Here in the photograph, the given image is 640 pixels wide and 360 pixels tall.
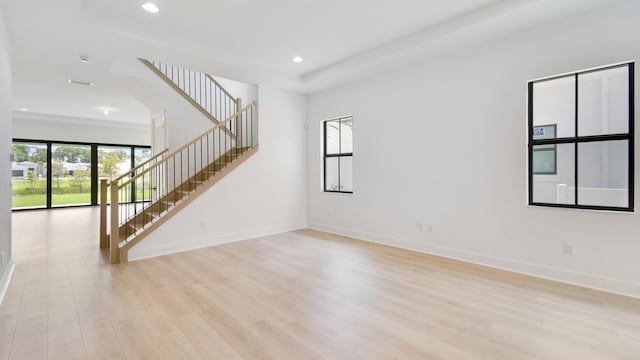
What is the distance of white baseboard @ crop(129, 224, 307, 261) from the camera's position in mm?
4691

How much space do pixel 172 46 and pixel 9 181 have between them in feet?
8.14

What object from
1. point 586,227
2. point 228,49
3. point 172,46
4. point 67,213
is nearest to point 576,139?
point 586,227

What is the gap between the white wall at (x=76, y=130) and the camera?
9828mm

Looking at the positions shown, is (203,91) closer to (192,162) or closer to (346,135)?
(192,162)

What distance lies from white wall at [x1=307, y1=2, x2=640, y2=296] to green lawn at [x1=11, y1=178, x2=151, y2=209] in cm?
710

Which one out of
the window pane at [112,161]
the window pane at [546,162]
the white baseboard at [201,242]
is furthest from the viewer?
the window pane at [112,161]

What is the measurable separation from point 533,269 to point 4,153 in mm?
6021

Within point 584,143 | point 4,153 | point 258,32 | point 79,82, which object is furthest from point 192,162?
point 584,143

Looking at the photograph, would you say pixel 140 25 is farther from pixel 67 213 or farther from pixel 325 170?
pixel 67 213

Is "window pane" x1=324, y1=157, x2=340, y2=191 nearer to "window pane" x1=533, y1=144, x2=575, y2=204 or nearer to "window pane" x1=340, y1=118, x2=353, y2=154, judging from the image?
"window pane" x1=340, y1=118, x2=353, y2=154

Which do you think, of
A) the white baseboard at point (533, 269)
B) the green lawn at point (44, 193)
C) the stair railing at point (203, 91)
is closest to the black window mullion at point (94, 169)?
the green lawn at point (44, 193)

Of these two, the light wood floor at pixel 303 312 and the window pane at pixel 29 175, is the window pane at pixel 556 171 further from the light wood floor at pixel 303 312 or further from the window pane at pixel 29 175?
the window pane at pixel 29 175

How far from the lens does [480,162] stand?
167 inches

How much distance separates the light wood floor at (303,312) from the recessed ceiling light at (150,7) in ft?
9.81
